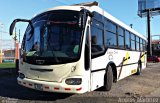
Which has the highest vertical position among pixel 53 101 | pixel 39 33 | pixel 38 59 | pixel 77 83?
pixel 39 33

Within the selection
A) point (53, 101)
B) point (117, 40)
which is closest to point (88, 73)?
point (53, 101)

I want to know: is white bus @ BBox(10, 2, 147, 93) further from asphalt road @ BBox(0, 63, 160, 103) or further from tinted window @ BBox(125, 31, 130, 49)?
tinted window @ BBox(125, 31, 130, 49)

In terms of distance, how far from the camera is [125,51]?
568 inches

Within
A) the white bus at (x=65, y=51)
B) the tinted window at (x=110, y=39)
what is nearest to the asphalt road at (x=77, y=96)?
the white bus at (x=65, y=51)

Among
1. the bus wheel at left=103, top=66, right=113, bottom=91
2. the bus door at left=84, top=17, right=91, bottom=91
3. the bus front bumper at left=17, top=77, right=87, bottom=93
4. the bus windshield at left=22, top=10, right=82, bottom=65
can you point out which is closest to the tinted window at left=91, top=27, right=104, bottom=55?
the bus door at left=84, top=17, right=91, bottom=91

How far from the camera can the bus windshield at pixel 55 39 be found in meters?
8.93

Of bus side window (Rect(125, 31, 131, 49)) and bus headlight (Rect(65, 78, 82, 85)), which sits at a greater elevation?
bus side window (Rect(125, 31, 131, 49))

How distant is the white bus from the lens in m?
8.83

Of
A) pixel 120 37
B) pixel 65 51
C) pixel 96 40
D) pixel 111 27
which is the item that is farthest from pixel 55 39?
pixel 120 37

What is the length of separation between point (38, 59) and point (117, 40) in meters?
4.74

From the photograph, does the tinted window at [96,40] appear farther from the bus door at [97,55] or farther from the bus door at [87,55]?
the bus door at [87,55]

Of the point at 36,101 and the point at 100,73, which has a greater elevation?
the point at 100,73

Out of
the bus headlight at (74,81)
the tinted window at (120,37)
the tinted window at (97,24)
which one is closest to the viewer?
the bus headlight at (74,81)

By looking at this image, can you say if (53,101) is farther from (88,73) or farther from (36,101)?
(88,73)
